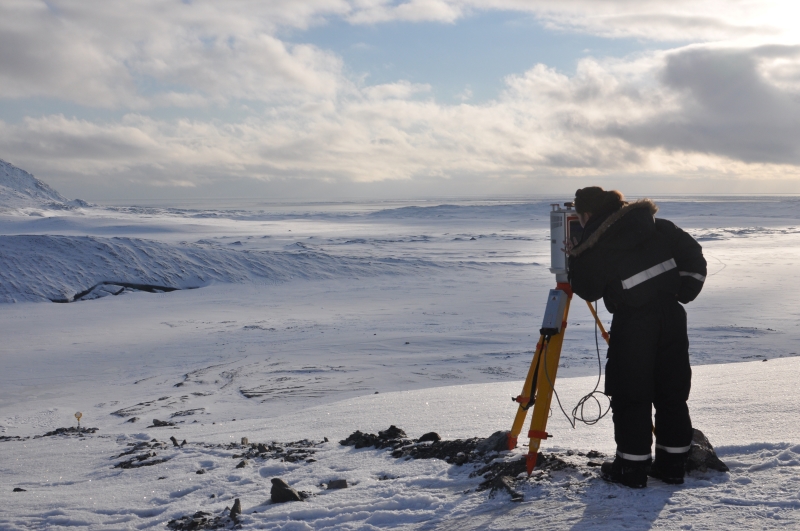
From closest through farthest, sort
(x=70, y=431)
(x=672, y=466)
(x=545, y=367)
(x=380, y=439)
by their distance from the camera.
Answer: (x=672, y=466), (x=545, y=367), (x=380, y=439), (x=70, y=431)

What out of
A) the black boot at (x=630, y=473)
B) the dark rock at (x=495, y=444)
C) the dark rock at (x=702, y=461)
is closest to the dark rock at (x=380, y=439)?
the dark rock at (x=495, y=444)

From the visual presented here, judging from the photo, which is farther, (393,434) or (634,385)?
(393,434)

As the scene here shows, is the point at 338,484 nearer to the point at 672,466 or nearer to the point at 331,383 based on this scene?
the point at 672,466

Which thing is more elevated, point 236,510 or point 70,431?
point 236,510

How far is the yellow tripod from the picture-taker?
131 inches

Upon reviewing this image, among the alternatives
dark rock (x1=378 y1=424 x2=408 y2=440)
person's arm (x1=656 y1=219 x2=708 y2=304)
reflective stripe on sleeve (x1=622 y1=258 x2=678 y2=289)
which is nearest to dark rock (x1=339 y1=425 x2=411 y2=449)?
dark rock (x1=378 y1=424 x2=408 y2=440)

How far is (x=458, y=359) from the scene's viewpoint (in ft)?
30.3

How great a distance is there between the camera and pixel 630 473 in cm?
316

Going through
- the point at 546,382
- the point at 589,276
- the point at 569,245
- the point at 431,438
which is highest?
the point at 569,245

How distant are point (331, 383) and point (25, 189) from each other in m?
92.2

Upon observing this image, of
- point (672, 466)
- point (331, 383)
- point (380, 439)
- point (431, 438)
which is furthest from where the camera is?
point (331, 383)

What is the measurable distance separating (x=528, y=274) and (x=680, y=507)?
55.6ft

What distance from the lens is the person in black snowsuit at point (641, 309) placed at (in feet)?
10.2

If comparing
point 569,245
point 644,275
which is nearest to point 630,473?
point 644,275
